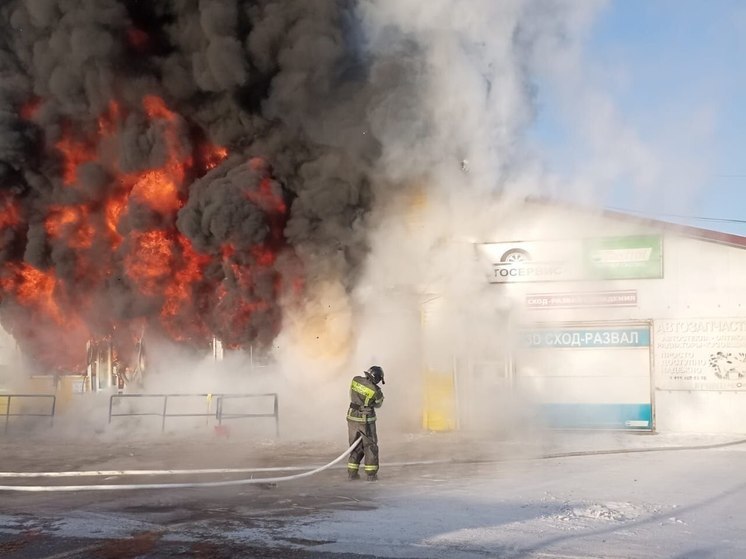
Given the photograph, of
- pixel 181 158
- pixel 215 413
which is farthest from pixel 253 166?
pixel 215 413

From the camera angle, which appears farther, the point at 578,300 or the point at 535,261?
the point at 578,300

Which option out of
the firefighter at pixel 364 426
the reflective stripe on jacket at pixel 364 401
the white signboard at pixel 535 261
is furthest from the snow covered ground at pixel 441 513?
the white signboard at pixel 535 261

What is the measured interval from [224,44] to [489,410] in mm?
9132

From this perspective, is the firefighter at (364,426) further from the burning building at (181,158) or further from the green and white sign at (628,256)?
the green and white sign at (628,256)

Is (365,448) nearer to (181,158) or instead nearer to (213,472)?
(213,472)

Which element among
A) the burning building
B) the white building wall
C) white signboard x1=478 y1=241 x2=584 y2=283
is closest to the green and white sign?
the white building wall

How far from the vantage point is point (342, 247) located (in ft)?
51.6

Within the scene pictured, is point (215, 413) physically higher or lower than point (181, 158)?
lower

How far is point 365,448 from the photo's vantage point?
995 centimetres

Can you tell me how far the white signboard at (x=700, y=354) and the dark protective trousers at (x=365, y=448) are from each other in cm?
815

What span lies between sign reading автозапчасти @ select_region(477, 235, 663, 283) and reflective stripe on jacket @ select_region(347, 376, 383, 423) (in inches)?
237

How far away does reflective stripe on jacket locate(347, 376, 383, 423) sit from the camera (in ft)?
32.7

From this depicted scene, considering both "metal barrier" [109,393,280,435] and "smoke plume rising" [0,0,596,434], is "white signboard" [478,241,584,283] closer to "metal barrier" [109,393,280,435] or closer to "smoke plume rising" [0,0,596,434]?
"smoke plume rising" [0,0,596,434]

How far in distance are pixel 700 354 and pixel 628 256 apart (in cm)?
243
